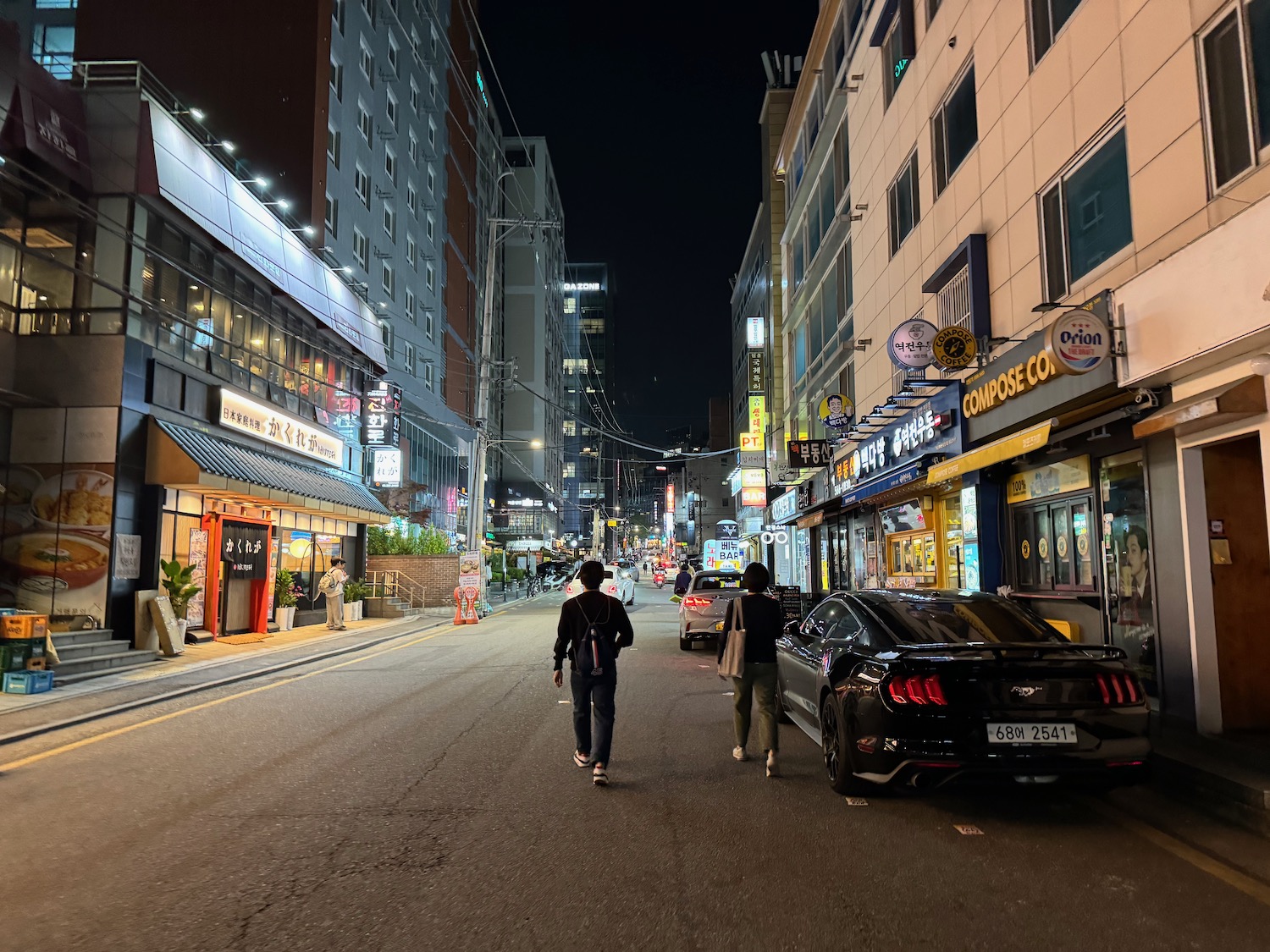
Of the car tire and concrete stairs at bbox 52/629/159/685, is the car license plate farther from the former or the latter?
concrete stairs at bbox 52/629/159/685

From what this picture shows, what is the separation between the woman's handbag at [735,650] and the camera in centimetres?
695

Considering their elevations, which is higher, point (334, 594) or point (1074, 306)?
point (1074, 306)

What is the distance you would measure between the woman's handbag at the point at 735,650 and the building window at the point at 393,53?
42.4 metres

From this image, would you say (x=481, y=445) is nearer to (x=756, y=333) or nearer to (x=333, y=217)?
(x=333, y=217)

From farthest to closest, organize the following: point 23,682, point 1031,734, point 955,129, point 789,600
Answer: point 789,600 < point 955,129 < point 23,682 < point 1031,734

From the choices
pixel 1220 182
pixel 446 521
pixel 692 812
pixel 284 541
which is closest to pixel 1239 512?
pixel 1220 182

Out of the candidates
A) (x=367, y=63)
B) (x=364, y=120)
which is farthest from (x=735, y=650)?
(x=367, y=63)

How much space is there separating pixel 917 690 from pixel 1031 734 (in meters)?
0.72

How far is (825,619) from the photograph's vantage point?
25.5ft

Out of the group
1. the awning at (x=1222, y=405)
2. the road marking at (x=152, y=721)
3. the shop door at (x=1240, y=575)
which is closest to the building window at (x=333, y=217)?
the road marking at (x=152, y=721)

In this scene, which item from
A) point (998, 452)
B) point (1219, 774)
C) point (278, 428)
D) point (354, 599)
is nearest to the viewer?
point (1219, 774)

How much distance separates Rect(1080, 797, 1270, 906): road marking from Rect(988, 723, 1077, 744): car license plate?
73cm

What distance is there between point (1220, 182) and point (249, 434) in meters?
19.4

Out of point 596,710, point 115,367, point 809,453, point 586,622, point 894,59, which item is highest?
point 894,59
